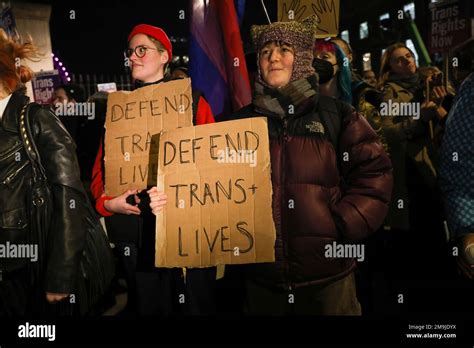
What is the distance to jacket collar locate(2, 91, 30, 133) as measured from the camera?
8.99 feet

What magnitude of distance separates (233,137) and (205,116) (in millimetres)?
387

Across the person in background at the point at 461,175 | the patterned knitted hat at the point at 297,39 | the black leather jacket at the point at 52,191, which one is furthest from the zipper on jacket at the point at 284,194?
the black leather jacket at the point at 52,191

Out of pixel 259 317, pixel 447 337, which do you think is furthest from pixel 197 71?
pixel 447 337

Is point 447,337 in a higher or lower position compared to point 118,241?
lower

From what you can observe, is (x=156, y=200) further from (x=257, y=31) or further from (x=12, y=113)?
(x=257, y=31)

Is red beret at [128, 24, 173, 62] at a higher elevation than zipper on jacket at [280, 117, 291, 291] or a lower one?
higher

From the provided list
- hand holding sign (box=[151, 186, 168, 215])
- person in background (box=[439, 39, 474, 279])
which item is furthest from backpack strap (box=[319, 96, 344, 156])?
hand holding sign (box=[151, 186, 168, 215])

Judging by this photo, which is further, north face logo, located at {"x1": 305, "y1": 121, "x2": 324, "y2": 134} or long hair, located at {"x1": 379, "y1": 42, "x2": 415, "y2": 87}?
→ long hair, located at {"x1": 379, "y1": 42, "x2": 415, "y2": 87}

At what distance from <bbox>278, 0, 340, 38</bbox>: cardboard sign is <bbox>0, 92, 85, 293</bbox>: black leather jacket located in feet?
6.75

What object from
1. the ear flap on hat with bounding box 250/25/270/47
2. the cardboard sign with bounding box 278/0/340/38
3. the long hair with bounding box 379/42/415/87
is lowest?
the ear flap on hat with bounding box 250/25/270/47

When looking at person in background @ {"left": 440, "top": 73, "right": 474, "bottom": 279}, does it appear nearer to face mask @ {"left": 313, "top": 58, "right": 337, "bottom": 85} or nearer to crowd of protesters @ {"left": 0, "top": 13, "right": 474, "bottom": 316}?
crowd of protesters @ {"left": 0, "top": 13, "right": 474, "bottom": 316}

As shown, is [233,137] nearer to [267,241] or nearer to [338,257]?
[267,241]

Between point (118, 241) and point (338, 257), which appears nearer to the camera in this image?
point (338, 257)

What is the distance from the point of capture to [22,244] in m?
2.81
